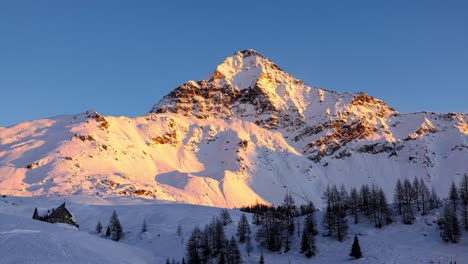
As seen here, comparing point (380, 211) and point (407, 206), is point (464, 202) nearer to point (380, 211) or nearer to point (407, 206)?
point (407, 206)

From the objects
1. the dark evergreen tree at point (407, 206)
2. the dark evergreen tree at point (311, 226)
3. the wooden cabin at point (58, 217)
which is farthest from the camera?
the wooden cabin at point (58, 217)

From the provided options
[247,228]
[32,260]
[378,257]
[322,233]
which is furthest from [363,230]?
[32,260]

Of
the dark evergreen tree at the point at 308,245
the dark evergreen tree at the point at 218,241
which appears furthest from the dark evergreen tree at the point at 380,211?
the dark evergreen tree at the point at 218,241

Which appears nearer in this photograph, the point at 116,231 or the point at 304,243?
the point at 304,243

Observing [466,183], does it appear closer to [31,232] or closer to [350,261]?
[350,261]

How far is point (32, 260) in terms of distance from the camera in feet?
240

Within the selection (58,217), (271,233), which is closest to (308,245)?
(271,233)

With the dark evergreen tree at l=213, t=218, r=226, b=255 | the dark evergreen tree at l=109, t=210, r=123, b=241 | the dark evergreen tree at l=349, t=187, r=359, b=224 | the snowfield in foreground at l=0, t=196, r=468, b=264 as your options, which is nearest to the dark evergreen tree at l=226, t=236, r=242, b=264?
the snowfield in foreground at l=0, t=196, r=468, b=264

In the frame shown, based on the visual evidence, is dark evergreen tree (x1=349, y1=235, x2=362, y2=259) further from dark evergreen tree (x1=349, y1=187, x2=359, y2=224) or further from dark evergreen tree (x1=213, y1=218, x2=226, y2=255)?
dark evergreen tree (x1=213, y1=218, x2=226, y2=255)

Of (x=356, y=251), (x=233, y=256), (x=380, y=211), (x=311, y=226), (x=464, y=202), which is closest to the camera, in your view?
(x=356, y=251)

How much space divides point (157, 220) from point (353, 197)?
52358 millimetres

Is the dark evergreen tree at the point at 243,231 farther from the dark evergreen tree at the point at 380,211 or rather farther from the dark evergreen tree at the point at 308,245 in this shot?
the dark evergreen tree at the point at 380,211

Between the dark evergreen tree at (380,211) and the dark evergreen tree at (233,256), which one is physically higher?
the dark evergreen tree at (380,211)

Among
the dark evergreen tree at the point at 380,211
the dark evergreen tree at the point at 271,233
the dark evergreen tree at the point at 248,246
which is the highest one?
the dark evergreen tree at the point at 380,211
